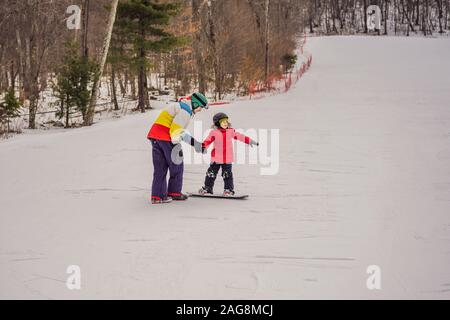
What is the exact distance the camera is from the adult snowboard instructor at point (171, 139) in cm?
680

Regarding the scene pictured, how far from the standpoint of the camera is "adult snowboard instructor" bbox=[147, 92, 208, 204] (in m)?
6.80

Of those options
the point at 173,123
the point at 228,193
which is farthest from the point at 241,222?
the point at 173,123

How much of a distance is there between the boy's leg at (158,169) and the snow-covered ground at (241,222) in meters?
0.31

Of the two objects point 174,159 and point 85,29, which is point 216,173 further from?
point 85,29

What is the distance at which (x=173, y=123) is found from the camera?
684cm

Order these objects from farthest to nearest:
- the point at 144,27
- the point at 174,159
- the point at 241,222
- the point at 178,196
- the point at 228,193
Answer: the point at 144,27
the point at 228,193
the point at 178,196
the point at 174,159
the point at 241,222

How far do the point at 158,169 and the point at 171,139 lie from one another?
527 millimetres

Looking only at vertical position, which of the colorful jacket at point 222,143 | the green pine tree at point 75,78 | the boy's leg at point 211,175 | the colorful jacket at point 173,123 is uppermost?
the green pine tree at point 75,78

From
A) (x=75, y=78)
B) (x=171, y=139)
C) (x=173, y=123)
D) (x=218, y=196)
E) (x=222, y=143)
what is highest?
(x=75, y=78)

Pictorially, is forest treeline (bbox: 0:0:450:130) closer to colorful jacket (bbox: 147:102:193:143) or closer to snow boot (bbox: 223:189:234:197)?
colorful jacket (bbox: 147:102:193:143)

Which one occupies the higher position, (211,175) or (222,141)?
(222,141)

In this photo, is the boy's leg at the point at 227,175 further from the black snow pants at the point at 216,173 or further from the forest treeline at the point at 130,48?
the forest treeline at the point at 130,48

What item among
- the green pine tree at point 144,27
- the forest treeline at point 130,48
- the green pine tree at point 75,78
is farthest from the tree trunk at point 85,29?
the green pine tree at point 75,78

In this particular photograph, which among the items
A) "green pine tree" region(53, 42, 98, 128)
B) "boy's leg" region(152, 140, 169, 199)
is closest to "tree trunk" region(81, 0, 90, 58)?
"green pine tree" region(53, 42, 98, 128)
